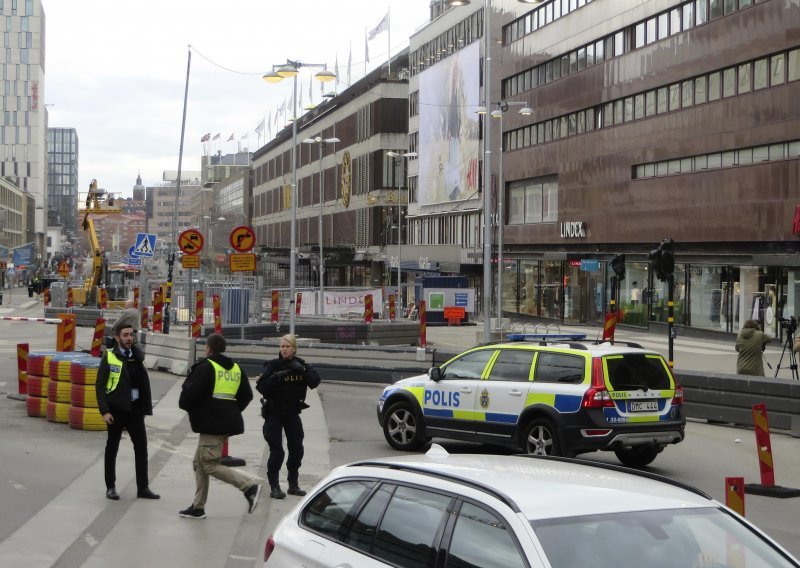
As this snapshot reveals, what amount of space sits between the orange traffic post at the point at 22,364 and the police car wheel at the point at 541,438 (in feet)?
30.7

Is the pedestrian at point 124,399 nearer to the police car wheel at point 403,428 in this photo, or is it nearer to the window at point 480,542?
the police car wheel at point 403,428

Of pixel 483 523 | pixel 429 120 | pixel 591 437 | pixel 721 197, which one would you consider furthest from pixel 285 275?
pixel 483 523

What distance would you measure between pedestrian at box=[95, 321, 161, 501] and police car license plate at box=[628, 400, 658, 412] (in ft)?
17.6

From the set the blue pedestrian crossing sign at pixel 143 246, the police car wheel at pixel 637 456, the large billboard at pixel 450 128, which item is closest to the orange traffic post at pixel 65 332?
the police car wheel at pixel 637 456

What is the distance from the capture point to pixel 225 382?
1080cm

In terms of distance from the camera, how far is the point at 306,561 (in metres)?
5.80

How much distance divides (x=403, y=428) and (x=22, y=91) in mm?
185072

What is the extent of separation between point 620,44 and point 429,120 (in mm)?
27055

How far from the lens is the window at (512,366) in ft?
46.7

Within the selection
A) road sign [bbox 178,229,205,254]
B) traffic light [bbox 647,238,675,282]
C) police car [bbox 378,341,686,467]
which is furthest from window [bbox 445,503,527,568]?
road sign [bbox 178,229,205,254]

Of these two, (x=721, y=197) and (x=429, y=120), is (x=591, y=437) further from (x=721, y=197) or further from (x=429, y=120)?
(x=429, y=120)

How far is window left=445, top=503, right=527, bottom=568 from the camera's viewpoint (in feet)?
15.3

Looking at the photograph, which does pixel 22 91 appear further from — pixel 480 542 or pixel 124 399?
pixel 480 542

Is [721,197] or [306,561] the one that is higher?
[721,197]
